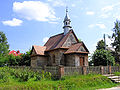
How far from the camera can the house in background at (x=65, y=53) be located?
21.5m

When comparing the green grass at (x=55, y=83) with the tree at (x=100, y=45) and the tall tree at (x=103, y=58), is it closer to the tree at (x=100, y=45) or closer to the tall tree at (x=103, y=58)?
the tall tree at (x=103, y=58)

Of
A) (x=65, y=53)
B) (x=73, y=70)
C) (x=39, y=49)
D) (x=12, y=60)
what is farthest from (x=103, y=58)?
(x=12, y=60)

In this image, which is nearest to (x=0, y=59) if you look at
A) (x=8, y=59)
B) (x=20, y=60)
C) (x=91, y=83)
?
(x=8, y=59)

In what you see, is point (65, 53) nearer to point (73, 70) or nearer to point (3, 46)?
point (73, 70)

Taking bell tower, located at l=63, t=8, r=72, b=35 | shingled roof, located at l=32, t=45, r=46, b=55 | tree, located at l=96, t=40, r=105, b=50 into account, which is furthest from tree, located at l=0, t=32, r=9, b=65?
tree, located at l=96, t=40, r=105, b=50

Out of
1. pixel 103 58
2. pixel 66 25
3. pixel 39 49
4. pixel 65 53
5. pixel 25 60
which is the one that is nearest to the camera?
pixel 65 53

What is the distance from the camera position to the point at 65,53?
22484 millimetres

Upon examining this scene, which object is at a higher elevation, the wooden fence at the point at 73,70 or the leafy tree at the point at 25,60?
the leafy tree at the point at 25,60

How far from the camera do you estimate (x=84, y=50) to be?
21875 mm

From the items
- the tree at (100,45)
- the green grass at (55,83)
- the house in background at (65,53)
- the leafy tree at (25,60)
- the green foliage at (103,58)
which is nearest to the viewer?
the green grass at (55,83)

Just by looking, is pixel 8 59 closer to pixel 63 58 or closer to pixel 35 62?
pixel 35 62

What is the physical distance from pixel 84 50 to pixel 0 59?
19.4m

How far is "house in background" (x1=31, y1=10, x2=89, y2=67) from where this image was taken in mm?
21516

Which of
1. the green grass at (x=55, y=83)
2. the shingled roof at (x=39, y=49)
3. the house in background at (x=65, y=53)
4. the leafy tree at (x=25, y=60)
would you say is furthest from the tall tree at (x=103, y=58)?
the leafy tree at (x=25, y=60)
